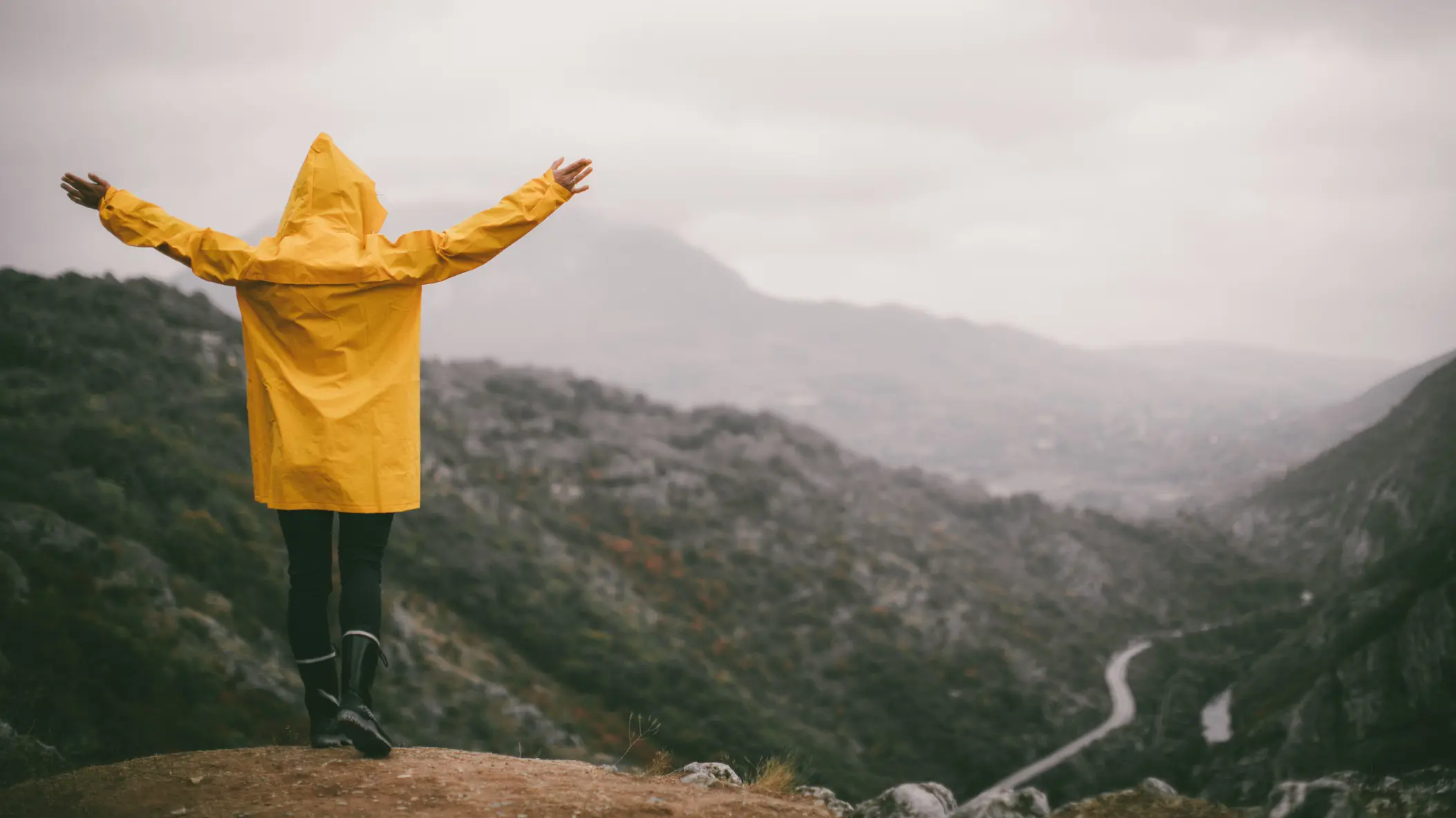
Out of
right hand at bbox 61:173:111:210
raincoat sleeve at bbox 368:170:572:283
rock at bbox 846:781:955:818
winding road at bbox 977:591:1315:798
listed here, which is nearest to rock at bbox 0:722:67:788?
right hand at bbox 61:173:111:210

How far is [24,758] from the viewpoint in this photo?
6.97 meters

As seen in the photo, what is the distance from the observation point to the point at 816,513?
55031 mm

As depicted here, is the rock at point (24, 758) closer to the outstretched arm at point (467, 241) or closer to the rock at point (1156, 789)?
the outstretched arm at point (467, 241)

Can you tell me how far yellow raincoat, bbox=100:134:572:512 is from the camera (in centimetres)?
463

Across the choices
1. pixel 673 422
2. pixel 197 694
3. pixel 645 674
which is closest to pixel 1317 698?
pixel 645 674

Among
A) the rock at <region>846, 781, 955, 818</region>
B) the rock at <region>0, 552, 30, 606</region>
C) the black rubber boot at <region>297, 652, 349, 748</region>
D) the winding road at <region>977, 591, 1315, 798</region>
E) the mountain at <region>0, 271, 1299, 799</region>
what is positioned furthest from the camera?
the winding road at <region>977, 591, 1315, 798</region>

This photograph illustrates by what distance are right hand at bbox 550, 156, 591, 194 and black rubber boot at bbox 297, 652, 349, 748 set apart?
292 cm

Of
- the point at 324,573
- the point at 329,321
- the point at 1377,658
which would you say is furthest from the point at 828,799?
the point at 1377,658

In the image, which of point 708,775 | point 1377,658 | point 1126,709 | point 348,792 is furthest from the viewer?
point 1126,709

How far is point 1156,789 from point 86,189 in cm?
836

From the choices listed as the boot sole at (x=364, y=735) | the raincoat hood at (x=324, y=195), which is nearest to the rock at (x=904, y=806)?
the boot sole at (x=364, y=735)

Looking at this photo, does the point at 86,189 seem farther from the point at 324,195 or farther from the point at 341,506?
the point at 341,506

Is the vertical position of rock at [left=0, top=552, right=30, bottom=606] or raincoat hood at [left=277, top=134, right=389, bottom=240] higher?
raincoat hood at [left=277, top=134, right=389, bottom=240]

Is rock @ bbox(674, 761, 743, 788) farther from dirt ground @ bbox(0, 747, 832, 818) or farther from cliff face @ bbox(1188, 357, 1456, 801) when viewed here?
cliff face @ bbox(1188, 357, 1456, 801)
